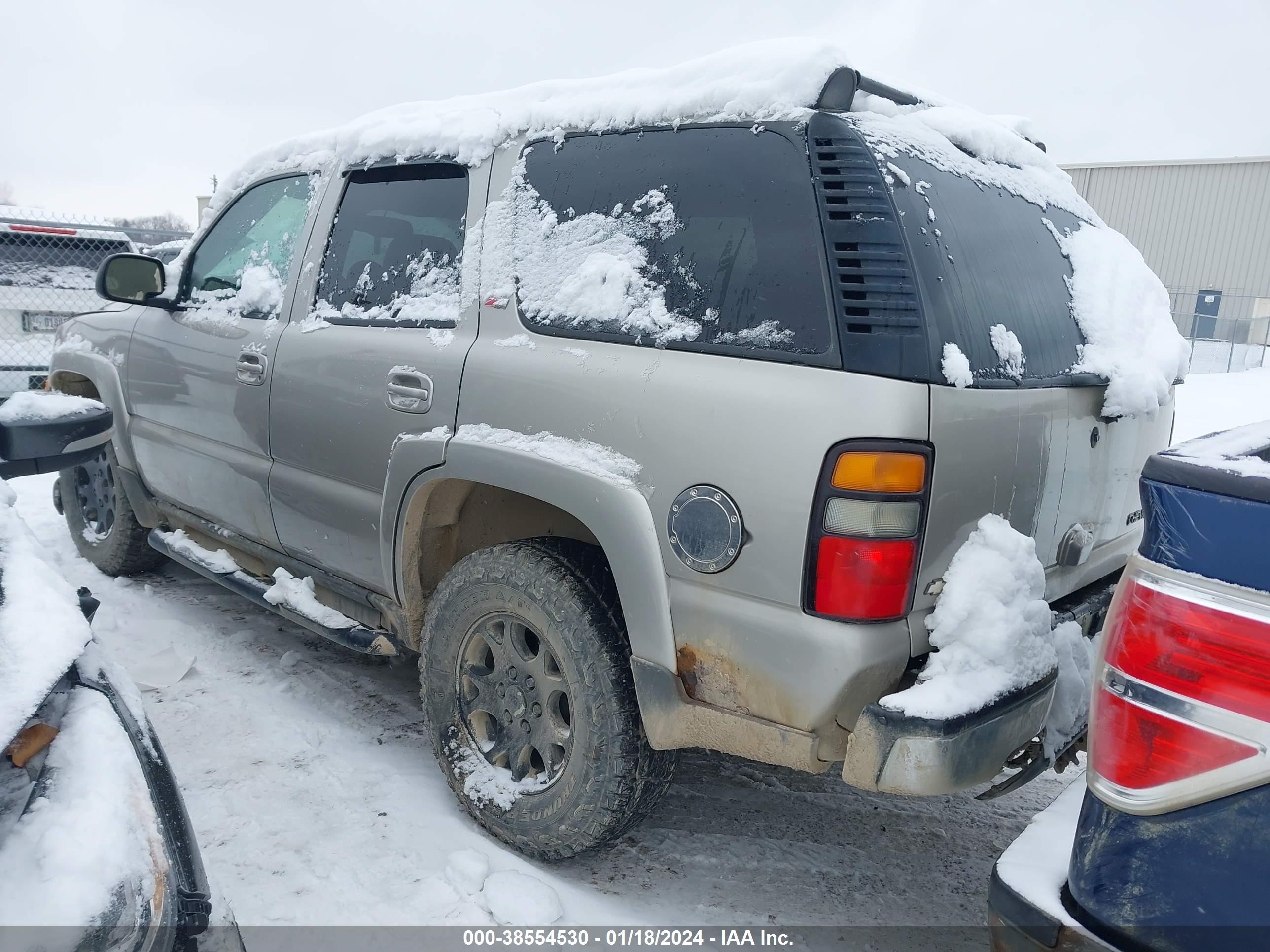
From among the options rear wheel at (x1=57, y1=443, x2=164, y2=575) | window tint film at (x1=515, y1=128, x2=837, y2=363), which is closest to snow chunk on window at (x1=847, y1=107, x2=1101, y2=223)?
window tint film at (x1=515, y1=128, x2=837, y2=363)

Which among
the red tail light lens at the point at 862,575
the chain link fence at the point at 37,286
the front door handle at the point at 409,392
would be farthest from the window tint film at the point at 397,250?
the chain link fence at the point at 37,286

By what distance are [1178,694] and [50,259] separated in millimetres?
7605

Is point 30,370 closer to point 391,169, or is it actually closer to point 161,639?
point 161,639

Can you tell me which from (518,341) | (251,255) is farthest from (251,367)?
(518,341)

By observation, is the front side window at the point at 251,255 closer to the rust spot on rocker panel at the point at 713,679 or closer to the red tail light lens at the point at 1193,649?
the rust spot on rocker panel at the point at 713,679

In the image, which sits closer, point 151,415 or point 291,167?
point 291,167

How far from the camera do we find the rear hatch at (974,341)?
1.86m

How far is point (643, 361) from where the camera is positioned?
2160mm

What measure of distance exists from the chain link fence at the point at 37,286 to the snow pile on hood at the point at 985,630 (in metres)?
6.36

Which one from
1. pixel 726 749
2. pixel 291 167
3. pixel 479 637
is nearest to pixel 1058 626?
pixel 726 749

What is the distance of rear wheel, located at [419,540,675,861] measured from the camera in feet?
7.43

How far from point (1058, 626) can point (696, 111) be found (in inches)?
61.6

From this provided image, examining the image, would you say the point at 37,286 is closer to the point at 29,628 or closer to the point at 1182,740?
the point at 29,628

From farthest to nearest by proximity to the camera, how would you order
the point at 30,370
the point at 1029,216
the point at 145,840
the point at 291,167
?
the point at 30,370 < the point at 291,167 < the point at 1029,216 < the point at 145,840
